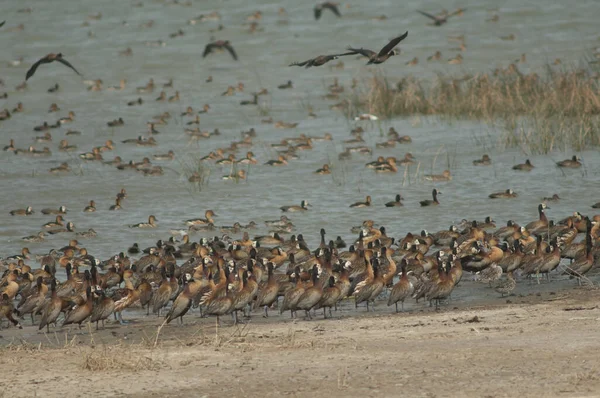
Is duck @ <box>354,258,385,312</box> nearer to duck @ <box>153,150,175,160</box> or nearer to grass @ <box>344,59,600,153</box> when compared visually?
grass @ <box>344,59,600,153</box>

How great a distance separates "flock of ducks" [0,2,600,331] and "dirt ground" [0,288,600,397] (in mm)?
1254

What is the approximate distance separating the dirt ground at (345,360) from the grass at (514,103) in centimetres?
1369

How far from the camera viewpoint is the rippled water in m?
24.2

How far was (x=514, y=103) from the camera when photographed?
99.8 ft

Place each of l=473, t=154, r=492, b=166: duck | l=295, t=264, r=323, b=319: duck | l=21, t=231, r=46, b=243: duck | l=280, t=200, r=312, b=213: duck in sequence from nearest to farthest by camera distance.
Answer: l=295, t=264, r=323, b=319: duck
l=21, t=231, r=46, b=243: duck
l=280, t=200, r=312, b=213: duck
l=473, t=154, r=492, b=166: duck

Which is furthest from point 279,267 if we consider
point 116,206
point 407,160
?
point 407,160

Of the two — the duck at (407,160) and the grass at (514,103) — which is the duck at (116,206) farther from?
the grass at (514,103)

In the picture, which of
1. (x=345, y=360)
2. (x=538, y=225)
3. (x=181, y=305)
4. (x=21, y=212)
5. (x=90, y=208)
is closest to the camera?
(x=345, y=360)

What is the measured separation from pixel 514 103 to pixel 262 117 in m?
7.51

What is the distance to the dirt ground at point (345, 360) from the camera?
11.1 metres

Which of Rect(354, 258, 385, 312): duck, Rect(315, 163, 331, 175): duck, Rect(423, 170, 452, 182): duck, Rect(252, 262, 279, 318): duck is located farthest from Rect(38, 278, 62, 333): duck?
Rect(315, 163, 331, 175): duck

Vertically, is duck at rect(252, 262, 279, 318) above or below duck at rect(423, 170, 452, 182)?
below

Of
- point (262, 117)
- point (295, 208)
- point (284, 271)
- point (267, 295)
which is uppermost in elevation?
point (262, 117)

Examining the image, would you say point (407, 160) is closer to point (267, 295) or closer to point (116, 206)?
point (116, 206)
